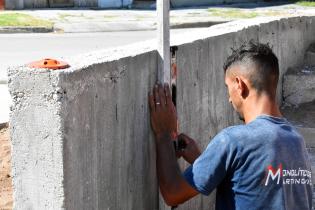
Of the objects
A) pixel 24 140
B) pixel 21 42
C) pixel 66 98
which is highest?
pixel 66 98

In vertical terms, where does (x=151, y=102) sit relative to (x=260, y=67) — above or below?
below

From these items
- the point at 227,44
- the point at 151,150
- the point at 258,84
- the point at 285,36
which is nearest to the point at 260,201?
the point at 258,84

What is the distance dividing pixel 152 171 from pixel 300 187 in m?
1.31

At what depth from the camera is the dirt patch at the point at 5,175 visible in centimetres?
534

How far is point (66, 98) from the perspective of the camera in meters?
3.11

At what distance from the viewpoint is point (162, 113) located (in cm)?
389

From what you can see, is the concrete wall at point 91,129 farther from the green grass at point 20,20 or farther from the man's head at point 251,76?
the green grass at point 20,20

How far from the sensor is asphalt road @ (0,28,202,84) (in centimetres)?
1392

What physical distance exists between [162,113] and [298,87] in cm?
408

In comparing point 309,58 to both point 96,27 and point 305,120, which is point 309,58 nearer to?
point 305,120

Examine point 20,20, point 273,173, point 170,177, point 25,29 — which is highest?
point 273,173

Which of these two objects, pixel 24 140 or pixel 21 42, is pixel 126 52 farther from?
pixel 21 42

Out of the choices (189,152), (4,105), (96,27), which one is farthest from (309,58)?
(96,27)

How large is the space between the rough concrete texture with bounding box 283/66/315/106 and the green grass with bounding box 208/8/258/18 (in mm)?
13899
